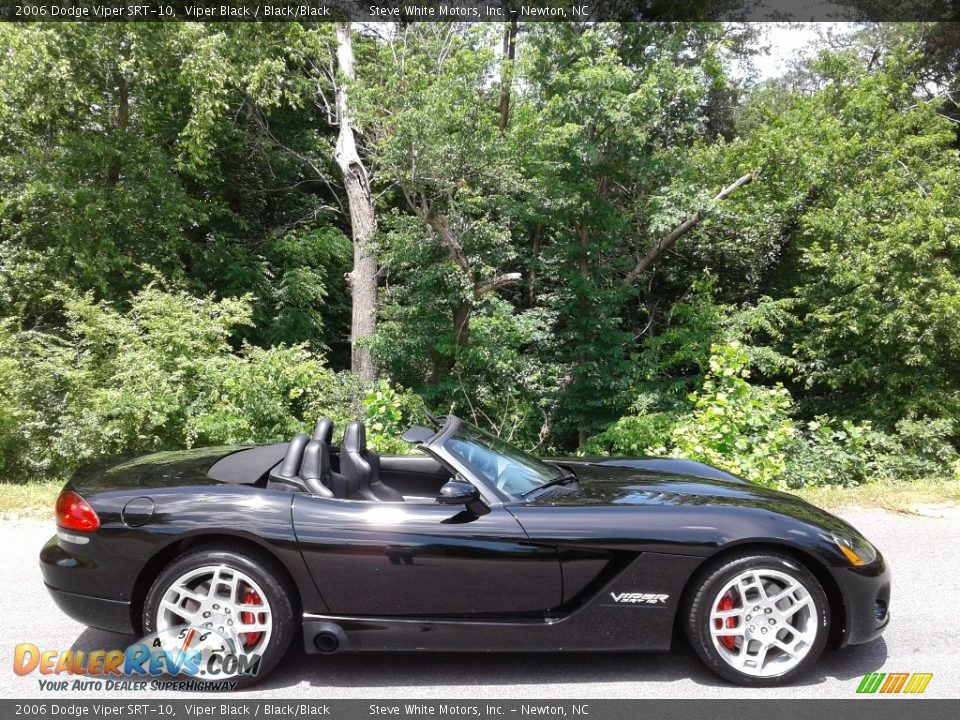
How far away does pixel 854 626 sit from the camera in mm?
3320

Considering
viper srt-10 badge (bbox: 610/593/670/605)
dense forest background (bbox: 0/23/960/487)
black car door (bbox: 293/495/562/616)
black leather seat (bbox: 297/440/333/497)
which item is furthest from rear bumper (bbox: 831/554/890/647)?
dense forest background (bbox: 0/23/960/487)

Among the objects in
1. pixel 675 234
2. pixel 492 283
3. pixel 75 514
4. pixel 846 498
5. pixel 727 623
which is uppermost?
pixel 675 234

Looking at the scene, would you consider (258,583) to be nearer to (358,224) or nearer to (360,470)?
(360,470)

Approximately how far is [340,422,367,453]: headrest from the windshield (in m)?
0.56

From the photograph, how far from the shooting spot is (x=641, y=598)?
10.9 feet

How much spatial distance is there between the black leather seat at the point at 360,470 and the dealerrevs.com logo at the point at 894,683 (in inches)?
95.3

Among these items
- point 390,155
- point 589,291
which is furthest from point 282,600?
point 589,291

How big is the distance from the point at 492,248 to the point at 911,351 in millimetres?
7927

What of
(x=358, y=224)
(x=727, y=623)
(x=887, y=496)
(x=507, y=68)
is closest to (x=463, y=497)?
(x=727, y=623)

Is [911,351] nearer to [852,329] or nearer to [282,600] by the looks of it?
[852,329]

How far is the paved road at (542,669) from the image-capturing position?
3.25m

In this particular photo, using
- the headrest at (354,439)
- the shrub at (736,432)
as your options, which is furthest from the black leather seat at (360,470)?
the shrub at (736,432)

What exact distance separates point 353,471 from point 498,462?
2.63ft

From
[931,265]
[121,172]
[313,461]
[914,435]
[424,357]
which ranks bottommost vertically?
[914,435]
